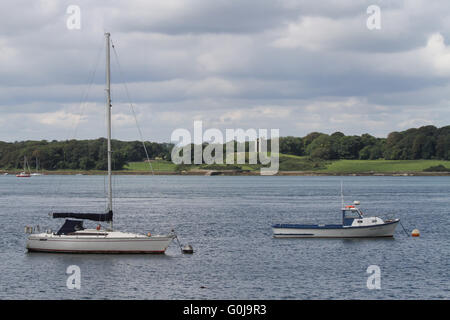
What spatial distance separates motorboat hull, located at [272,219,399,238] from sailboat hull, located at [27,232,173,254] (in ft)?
56.8

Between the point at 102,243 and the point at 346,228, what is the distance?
26185mm

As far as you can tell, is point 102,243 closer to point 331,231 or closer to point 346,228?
point 331,231

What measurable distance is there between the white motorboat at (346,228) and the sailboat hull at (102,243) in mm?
17550

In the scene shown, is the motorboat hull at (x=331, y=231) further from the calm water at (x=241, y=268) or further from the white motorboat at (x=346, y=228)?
the calm water at (x=241, y=268)

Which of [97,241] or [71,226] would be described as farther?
[71,226]

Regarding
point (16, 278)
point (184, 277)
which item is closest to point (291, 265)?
point (184, 277)

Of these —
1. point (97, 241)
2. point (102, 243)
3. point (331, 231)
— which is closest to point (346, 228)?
point (331, 231)

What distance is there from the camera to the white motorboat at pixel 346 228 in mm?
66812

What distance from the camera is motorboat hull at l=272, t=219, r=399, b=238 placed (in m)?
66.9

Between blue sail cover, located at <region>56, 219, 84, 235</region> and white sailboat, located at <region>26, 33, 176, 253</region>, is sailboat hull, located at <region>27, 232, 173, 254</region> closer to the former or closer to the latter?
white sailboat, located at <region>26, 33, 176, 253</region>

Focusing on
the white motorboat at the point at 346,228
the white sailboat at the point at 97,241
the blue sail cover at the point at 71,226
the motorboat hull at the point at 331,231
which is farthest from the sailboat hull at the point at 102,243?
the white motorboat at the point at 346,228

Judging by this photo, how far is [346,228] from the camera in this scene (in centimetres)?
6650
